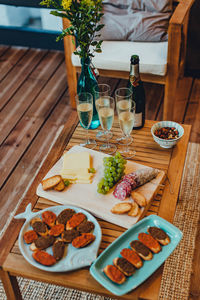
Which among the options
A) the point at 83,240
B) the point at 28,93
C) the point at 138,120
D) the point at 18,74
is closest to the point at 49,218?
the point at 83,240

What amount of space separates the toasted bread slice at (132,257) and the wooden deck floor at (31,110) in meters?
0.93

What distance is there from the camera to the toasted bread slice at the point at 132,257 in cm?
108

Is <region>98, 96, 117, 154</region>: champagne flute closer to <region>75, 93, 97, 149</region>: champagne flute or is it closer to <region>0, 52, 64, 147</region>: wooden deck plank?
<region>75, 93, 97, 149</region>: champagne flute

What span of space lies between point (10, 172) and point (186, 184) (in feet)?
3.29

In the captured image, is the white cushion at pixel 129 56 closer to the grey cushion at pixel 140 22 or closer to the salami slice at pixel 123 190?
the grey cushion at pixel 140 22

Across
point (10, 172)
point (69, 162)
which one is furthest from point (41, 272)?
point (10, 172)

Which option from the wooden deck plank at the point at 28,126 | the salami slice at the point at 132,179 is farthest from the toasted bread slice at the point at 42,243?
the wooden deck plank at the point at 28,126

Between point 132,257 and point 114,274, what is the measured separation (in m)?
0.08

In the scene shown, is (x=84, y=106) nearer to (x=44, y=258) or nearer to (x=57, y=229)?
(x=57, y=229)

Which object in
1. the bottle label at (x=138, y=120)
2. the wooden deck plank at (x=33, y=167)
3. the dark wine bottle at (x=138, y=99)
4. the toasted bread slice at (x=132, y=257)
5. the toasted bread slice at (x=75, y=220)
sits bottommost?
the wooden deck plank at (x=33, y=167)

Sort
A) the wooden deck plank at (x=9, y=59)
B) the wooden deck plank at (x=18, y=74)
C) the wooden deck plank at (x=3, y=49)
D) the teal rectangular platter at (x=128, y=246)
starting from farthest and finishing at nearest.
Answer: the wooden deck plank at (x=3, y=49), the wooden deck plank at (x=9, y=59), the wooden deck plank at (x=18, y=74), the teal rectangular platter at (x=128, y=246)

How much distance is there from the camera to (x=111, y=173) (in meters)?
1.30

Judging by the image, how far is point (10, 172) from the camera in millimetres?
2162

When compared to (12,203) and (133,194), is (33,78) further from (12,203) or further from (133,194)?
(133,194)
